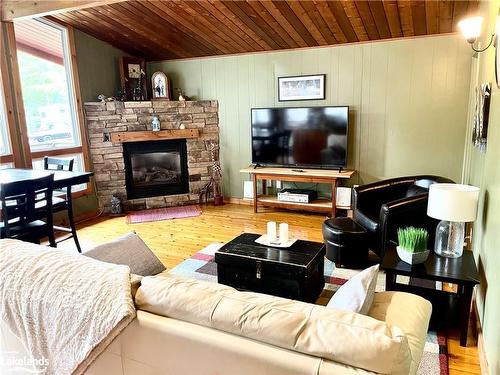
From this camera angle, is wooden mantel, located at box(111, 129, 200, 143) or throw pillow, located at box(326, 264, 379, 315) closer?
throw pillow, located at box(326, 264, 379, 315)

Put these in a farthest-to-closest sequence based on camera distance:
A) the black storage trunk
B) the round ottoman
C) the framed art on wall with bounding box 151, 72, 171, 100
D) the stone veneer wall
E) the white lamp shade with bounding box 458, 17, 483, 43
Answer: the framed art on wall with bounding box 151, 72, 171, 100 < the stone veneer wall < the round ottoman < the white lamp shade with bounding box 458, 17, 483, 43 < the black storage trunk

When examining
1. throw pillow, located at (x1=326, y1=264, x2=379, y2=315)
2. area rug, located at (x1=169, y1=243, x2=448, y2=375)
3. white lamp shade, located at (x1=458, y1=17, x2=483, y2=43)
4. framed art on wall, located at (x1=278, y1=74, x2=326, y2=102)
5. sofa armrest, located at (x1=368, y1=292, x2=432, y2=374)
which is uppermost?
white lamp shade, located at (x1=458, y1=17, x2=483, y2=43)

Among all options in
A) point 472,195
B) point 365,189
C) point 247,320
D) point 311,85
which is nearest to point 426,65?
point 311,85

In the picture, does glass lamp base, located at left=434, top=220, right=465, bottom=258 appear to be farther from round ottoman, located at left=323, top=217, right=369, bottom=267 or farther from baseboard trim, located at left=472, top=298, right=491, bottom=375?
round ottoman, located at left=323, top=217, right=369, bottom=267

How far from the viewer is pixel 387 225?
3074 millimetres

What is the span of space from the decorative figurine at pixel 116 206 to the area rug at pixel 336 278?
2103 millimetres

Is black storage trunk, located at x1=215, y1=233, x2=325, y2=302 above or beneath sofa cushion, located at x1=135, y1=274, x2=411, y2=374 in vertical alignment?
beneath

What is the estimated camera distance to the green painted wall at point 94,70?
203 inches

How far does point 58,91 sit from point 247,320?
192 inches

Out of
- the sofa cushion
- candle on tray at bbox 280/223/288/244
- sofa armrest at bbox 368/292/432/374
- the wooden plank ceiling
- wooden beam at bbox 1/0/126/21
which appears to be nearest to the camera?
the sofa cushion

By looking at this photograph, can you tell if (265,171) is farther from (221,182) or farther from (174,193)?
(174,193)

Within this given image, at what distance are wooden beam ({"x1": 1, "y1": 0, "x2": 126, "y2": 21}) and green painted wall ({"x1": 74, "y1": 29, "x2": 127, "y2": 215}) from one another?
101cm

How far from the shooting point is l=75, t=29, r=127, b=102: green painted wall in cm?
516

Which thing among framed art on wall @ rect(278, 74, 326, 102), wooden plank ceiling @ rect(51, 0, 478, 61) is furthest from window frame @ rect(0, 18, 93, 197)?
framed art on wall @ rect(278, 74, 326, 102)
